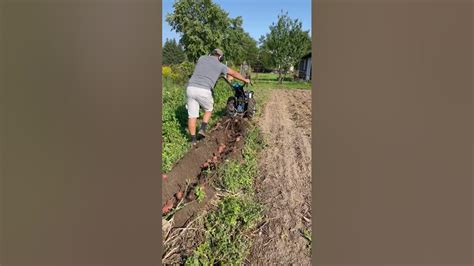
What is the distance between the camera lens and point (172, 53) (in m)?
1.59


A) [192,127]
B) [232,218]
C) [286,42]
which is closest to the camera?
[286,42]

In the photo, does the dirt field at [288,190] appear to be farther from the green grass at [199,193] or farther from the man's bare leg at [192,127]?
the man's bare leg at [192,127]

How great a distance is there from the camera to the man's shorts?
1.82m

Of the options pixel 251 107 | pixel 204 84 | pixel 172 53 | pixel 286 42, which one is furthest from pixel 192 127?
pixel 286 42

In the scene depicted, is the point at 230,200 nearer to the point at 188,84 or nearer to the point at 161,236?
the point at 161,236

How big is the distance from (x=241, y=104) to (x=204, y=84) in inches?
12.9

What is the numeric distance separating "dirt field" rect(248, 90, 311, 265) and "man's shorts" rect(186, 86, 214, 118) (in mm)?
467

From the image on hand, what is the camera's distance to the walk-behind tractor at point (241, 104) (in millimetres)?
1970

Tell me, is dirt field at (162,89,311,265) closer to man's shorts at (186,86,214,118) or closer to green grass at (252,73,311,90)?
green grass at (252,73,311,90)

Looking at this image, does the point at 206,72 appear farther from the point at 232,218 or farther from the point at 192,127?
the point at 232,218

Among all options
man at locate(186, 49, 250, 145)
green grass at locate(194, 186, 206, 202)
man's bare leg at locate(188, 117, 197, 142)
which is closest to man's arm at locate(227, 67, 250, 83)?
man at locate(186, 49, 250, 145)

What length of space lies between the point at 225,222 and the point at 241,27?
1.11 meters

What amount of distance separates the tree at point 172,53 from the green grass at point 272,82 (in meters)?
0.47

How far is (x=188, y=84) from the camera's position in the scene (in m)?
1.75
